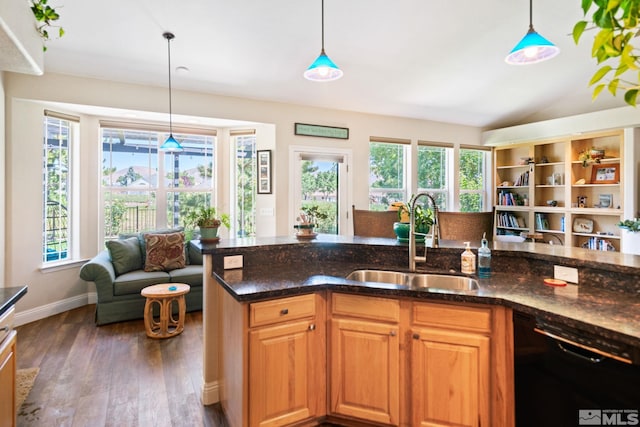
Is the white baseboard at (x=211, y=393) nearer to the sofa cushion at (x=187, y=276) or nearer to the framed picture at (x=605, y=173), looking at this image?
the sofa cushion at (x=187, y=276)

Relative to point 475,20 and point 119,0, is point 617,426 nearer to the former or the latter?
point 475,20

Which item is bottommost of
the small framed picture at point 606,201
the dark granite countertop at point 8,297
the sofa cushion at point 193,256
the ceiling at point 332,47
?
the sofa cushion at point 193,256

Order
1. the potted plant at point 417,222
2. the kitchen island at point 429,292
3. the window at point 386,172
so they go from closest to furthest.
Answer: the kitchen island at point 429,292 < the potted plant at point 417,222 < the window at point 386,172

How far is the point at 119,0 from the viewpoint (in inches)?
112

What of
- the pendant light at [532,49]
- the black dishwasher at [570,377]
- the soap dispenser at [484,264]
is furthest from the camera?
the pendant light at [532,49]

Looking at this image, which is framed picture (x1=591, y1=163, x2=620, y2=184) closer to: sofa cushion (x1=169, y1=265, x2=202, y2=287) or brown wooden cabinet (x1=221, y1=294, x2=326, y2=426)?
brown wooden cabinet (x1=221, y1=294, x2=326, y2=426)

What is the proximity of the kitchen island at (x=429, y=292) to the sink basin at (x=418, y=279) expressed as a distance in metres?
0.07

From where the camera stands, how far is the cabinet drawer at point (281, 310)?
5.83ft

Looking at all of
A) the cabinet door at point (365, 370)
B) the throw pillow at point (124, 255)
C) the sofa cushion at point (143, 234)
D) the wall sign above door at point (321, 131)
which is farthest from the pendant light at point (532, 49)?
the throw pillow at point (124, 255)

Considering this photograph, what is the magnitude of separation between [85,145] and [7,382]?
370cm

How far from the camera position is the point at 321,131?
16.5 feet

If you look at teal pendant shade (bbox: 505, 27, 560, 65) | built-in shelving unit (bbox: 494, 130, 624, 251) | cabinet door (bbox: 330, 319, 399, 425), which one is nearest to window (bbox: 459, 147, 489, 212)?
built-in shelving unit (bbox: 494, 130, 624, 251)

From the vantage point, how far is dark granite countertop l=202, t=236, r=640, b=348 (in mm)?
1348

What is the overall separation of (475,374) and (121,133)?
5.04 m
